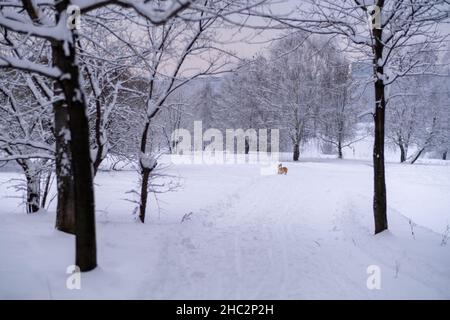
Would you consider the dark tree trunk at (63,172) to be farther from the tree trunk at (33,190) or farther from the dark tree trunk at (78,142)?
the tree trunk at (33,190)

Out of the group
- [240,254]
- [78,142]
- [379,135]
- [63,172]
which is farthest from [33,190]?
[379,135]

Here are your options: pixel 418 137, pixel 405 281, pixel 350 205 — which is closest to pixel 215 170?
pixel 350 205

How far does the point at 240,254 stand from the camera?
638 cm

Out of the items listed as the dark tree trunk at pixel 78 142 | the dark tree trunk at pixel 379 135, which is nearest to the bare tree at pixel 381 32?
the dark tree trunk at pixel 379 135

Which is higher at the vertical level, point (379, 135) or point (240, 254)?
point (379, 135)

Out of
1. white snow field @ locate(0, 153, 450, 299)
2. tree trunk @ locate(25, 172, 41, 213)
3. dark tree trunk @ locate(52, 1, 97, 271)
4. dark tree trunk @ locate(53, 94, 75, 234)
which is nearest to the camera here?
dark tree trunk @ locate(52, 1, 97, 271)

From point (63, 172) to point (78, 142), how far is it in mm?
1991

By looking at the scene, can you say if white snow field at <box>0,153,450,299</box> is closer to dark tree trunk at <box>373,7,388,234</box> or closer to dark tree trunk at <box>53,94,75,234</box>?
dark tree trunk at <box>53,94,75,234</box>

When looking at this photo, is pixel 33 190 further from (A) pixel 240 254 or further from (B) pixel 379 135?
(B) pixel 379 135

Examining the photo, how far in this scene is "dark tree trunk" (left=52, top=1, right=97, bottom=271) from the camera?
405 centimetres

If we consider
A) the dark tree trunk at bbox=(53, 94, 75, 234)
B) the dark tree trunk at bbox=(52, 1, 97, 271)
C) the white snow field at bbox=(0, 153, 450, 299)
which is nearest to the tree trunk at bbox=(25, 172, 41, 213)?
the white snow field at bbox=(0, 153, 450, 299)

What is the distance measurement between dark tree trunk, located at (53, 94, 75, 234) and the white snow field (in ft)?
1.00

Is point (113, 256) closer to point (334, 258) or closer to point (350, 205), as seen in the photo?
point (334, 258)
